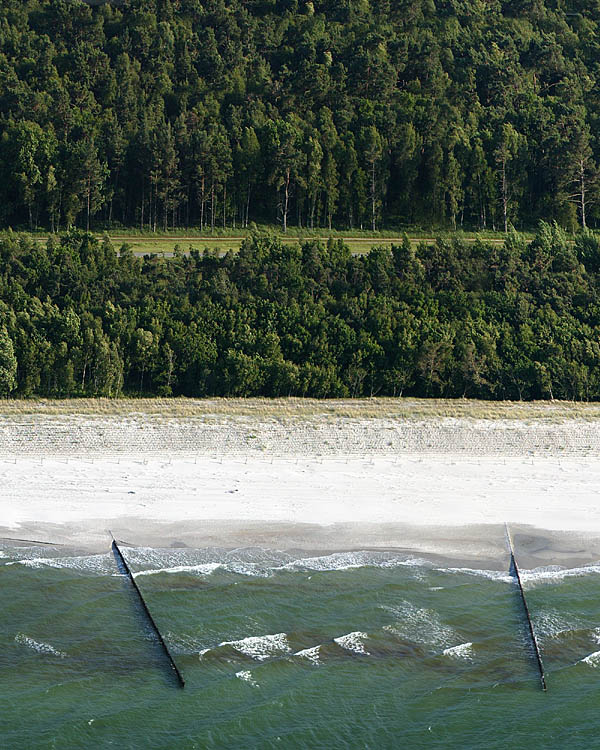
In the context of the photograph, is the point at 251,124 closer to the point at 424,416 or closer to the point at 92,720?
the point at 424,416

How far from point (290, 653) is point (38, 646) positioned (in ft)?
19.0

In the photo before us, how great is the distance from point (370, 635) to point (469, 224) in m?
40.0

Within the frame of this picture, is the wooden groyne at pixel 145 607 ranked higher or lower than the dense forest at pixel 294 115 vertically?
lower

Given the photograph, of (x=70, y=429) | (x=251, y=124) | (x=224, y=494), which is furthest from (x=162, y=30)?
(x=224, y=494)

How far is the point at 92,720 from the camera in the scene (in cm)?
1844

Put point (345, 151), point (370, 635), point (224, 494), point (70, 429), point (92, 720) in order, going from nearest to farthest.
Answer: point (92, 720) → point (370, 635) → point (224, 494) → point (70, 429) → point (345, 151)

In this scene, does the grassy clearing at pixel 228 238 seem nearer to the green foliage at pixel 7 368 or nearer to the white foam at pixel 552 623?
the green foliage at pixel 7 368

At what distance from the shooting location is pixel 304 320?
3984 cm

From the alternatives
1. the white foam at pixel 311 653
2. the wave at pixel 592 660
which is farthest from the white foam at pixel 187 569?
the wave at pixel 592 660

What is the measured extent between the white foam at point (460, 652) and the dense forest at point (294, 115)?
37.9m

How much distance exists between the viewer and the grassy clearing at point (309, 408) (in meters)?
33.6

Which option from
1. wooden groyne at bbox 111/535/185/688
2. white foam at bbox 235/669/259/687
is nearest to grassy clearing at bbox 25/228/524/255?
wooden groyne at bbox 111/535/185/688

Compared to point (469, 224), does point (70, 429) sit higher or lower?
lower

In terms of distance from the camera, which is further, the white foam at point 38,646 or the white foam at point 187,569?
the white foam at point 187,569
